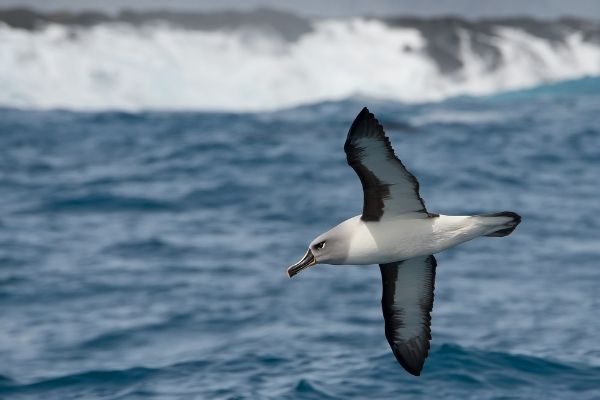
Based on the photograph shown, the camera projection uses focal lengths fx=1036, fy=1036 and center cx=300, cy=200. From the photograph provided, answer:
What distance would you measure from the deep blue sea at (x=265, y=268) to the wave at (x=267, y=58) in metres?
6.40

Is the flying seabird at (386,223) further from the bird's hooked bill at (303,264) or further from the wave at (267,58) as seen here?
the wave at (267,58)

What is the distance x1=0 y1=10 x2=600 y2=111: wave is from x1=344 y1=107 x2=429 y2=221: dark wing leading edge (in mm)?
24645

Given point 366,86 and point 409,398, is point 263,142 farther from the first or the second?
point 409,398

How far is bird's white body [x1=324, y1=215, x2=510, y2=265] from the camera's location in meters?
7.45

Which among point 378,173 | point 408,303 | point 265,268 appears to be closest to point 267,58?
point 265,268

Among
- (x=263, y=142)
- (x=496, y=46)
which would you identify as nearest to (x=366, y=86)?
(x=496, y=46)

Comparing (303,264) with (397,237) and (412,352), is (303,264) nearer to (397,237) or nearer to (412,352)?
(397,237)

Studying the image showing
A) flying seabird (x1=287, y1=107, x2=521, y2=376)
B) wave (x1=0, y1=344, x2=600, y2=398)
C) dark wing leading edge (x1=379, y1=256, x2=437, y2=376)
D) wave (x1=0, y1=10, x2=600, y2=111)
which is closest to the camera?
flying seabird (x1=287, y1=107, x2=521, y2=376)

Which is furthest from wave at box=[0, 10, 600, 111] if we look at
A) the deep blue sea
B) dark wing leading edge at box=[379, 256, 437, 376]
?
dark wing leading edge at box=[379, 256, 437, 376]

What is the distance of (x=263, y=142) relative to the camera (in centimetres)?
2392

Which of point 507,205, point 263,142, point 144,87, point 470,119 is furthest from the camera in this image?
point 144,87

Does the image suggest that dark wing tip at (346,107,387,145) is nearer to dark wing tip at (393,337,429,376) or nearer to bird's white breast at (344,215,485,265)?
bird's white breast at (344,215,485,265)

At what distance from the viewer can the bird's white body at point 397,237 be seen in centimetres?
745

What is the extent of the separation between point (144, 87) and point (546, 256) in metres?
20.4
